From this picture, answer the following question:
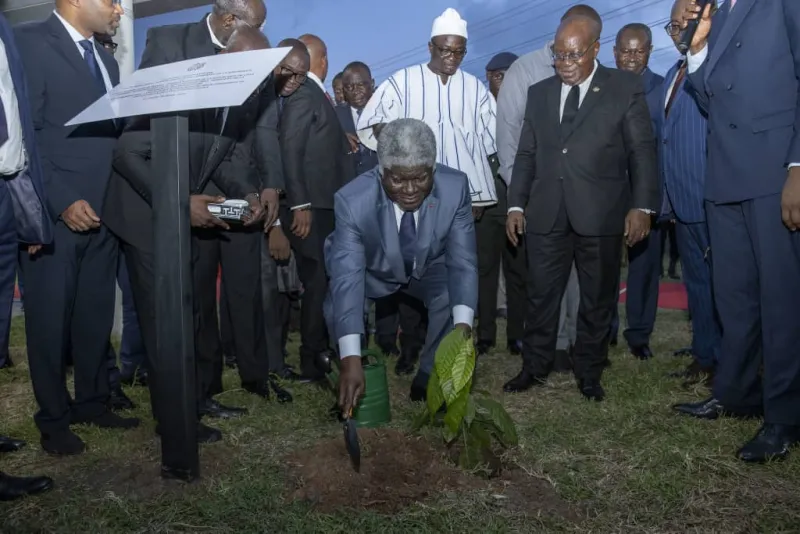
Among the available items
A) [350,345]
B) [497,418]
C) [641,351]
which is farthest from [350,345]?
Result: [641,351]

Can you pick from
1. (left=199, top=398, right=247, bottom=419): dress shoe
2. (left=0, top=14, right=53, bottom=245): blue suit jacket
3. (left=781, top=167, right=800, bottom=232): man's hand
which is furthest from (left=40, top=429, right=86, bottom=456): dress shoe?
(left=781, top=167, right=800, bottom=232): man's hand

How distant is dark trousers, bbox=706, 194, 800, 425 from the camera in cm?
340

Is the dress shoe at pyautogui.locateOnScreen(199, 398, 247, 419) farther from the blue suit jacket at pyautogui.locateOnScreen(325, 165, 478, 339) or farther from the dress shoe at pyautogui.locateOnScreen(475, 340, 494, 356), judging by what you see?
the dress shoe at pyautogui.locateOnScreen(475, 340, 494, 356)

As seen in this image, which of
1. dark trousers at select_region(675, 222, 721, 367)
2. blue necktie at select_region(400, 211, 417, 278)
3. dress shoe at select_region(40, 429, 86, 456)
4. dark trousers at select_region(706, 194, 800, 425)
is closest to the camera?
dark trousers at select_region(706, 194, 800, 425)

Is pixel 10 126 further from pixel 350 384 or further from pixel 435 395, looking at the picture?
pixel 435 395

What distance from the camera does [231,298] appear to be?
425 cm

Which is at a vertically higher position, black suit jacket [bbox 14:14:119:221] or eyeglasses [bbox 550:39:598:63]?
eyeglasses [bbox 550:39:598:63]

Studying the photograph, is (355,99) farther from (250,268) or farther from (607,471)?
(607,471)

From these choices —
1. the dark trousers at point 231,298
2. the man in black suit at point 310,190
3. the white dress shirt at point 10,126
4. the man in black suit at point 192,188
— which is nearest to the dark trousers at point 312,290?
the man in black suit at point 310,190

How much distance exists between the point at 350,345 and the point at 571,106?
6.76 feet

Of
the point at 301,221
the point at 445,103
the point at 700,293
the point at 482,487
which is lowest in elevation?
the point at 482,487

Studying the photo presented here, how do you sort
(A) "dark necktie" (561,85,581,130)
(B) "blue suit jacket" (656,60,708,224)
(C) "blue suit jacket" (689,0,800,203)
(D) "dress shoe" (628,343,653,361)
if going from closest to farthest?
(C) "blue suit jacket" (689,0,800,203) < (A) "dark necktie" (561,85,581,130) < (B) "blue suit jacket" (656,60,708,224) < (D) "dress shoe" (628,343,653,361)

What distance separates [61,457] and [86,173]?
1.34m

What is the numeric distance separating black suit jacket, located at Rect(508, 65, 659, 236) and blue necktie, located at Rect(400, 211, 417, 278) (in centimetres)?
93
